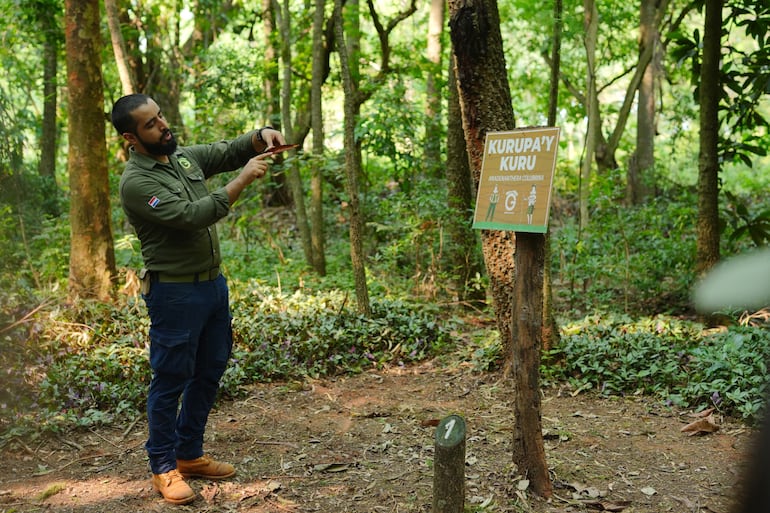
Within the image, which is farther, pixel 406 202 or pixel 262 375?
pixel 406 202

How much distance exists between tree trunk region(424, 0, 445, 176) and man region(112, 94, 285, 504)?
603cm

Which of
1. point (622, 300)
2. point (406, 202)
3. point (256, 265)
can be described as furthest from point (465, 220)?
point (256, 265)

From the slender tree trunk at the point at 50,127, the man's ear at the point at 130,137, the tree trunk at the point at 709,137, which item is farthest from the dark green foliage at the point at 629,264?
the slender tree trunk at the point at 50,127

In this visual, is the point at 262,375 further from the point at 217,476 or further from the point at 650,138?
the point at 650,138

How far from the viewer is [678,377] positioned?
5.10 metres

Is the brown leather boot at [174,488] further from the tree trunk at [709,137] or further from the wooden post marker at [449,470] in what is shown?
the tree trunk at [709,137]

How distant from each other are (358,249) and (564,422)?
9.14ft

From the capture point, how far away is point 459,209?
7.62 metres

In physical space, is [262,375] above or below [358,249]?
below

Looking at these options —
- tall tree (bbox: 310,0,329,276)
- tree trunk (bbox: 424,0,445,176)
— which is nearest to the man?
tall tree (bbox: 310,0,329,276)

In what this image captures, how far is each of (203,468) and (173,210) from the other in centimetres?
161

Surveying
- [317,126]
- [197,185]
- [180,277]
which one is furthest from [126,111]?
[317,126]

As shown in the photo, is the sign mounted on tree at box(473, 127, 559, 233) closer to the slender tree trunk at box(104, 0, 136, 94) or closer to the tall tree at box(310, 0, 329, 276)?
the tall tree at box(310, 0, 329, 276)

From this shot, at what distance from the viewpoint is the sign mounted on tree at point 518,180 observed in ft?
10.7
